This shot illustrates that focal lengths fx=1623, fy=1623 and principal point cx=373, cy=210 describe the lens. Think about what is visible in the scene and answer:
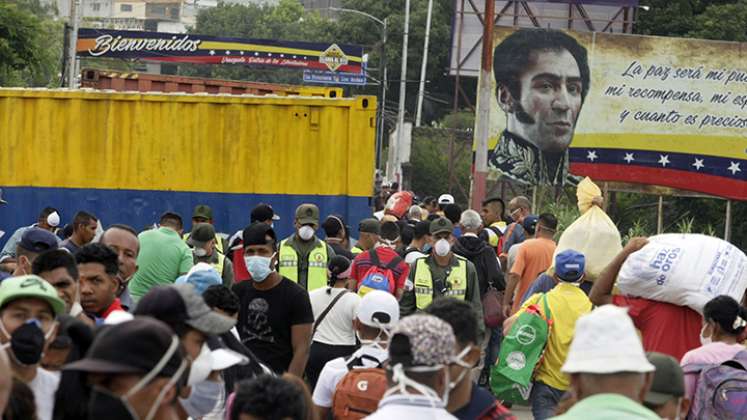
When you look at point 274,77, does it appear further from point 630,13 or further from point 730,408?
point 730,408

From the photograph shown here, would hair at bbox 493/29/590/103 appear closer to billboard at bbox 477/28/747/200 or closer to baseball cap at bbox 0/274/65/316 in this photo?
billboard at bbox 477/28/747/200

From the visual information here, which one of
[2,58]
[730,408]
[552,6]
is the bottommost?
[730,408]

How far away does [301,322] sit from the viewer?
9.66m

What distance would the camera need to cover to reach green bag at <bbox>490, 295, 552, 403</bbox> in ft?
32.1

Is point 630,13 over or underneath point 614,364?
over

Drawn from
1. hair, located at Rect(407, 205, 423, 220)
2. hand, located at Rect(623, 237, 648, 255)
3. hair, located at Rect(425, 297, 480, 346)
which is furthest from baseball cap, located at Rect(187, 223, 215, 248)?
hair, located at Rect(407, 205, 423, 220)

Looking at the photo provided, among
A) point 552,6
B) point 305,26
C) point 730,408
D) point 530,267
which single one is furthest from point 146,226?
point 305,26

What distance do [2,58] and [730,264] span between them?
85.0 feet

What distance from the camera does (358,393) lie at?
7.59 metres

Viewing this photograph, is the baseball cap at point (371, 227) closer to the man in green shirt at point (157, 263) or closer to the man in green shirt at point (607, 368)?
the man in green shirt at point (157, 263)

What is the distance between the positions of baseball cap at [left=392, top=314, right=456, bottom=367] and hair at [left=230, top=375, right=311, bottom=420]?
36 cm

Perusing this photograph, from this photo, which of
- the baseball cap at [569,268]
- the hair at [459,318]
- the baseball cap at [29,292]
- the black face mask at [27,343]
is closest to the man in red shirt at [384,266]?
the baseball cap at [569,268]

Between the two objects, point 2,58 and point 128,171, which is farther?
point 2,58

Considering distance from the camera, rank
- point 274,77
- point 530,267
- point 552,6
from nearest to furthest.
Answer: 1. point 530,267
2. point 552,6
3. point 274,77
